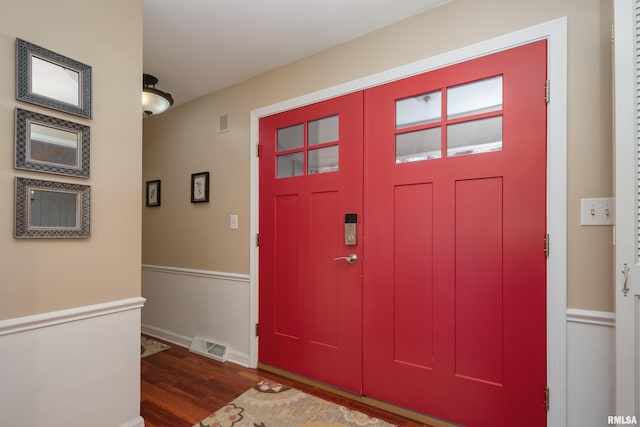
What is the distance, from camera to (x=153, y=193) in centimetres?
335

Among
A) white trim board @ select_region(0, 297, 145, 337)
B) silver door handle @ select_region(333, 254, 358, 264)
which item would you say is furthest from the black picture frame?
silver door handle @ select_region(333, 254, 358, 264)

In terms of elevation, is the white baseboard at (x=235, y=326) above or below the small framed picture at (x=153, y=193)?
below

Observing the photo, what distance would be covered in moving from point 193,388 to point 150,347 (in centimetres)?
102

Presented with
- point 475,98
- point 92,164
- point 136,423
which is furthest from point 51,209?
point 475,98

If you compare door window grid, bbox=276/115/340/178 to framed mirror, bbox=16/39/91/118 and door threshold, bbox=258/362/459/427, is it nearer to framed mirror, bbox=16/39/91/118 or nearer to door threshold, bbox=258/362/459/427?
framed mirror, bbox=16/39/91/118

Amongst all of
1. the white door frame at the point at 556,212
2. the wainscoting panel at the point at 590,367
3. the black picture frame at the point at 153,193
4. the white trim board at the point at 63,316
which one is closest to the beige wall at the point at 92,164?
the white trim board at the point at 63,316

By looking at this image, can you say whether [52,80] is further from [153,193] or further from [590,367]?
[590,367]

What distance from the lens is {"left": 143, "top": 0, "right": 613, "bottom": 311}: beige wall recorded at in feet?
4.63

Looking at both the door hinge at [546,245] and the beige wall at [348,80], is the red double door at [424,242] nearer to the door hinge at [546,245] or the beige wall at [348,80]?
the door hinge at [546,245]

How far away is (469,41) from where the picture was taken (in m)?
1.71

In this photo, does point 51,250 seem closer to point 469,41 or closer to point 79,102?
point 79,102


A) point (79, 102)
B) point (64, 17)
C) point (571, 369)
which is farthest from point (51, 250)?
point (571, 369)

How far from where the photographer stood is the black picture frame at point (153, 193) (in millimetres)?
3299

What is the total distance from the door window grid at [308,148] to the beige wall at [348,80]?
0.27m
